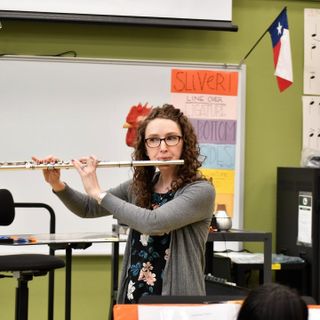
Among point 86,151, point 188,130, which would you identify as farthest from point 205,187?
point 86,151

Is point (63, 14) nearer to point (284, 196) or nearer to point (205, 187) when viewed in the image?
point (284, 196)

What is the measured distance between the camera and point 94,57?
13.3ft

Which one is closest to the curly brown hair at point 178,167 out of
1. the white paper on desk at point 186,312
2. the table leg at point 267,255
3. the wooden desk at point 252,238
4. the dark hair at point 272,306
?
the white paper on desk at point 186,312

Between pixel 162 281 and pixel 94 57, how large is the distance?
7.84 ft

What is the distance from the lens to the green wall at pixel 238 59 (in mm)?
4023

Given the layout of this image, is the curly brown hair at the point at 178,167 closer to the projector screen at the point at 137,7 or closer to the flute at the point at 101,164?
the flute at the point at 101,164

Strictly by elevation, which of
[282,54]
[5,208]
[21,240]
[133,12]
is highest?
[133,12]

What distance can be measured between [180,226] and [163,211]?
7cm

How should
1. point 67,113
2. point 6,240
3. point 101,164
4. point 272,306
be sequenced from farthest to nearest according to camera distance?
point 67,113 < point 6,240 < point 101,164 < point 272,306

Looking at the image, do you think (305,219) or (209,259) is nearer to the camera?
(209,259)

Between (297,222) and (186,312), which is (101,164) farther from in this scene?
(297,222)

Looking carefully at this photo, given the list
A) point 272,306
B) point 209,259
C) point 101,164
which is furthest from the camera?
point 209,259

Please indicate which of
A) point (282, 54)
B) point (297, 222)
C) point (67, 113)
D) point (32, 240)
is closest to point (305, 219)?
point (297, 222)

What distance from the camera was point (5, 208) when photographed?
10.0ft
